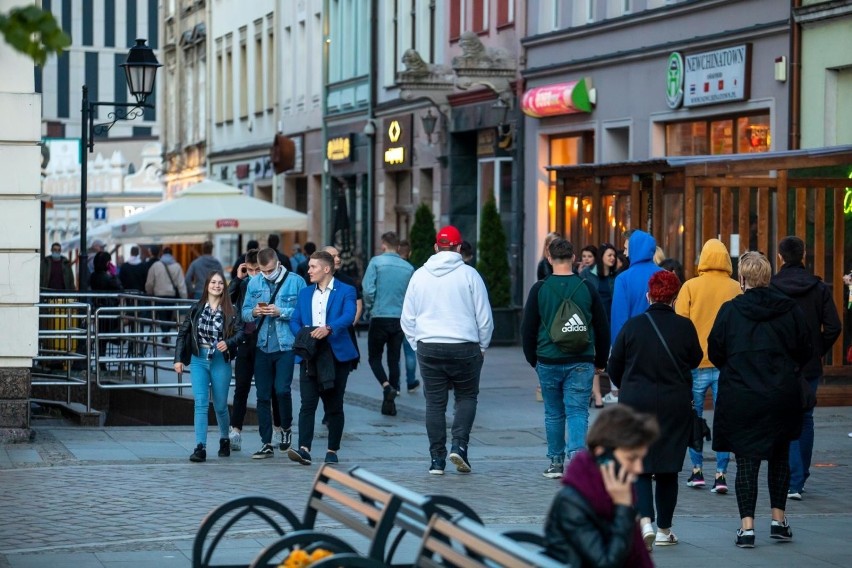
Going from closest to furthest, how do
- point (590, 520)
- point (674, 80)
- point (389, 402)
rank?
point (590, 520), point (389, 402), point (674, 80)

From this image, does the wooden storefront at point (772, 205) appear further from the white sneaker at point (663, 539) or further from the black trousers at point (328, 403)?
the white sneaker at point (663, 539)

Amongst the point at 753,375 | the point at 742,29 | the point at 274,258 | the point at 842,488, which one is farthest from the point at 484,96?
the point at 753,375

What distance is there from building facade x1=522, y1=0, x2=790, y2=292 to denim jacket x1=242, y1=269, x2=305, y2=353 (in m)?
5.66

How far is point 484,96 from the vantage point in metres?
33.2

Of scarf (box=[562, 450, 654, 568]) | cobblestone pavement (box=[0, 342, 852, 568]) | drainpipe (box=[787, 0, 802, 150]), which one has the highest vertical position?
drainpipe (box=[787, 0, 802, 150])

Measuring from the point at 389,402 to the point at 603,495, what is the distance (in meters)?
12.9

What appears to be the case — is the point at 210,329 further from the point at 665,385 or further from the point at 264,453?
the point at 665,385

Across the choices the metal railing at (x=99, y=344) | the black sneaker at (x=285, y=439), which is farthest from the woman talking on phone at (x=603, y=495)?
the metal railing at (x=99, y=344)

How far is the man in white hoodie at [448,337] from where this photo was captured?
1412 centimetres

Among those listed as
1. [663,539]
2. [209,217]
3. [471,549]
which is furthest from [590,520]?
[209,217]

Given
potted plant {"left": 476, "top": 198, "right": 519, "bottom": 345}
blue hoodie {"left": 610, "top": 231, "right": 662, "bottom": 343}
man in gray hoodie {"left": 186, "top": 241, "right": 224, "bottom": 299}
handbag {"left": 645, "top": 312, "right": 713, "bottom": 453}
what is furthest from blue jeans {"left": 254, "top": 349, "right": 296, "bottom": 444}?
man in gray hoodie {"left": 186, "top": 241, "right": 224, "bottom": 299}

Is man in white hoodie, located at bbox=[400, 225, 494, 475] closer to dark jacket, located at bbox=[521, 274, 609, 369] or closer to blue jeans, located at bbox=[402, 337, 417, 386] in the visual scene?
dark jacket, located at bbox=[521, 274, 609, 369]

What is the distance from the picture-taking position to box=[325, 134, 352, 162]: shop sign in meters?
42.2

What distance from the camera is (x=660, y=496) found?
10.7 m
